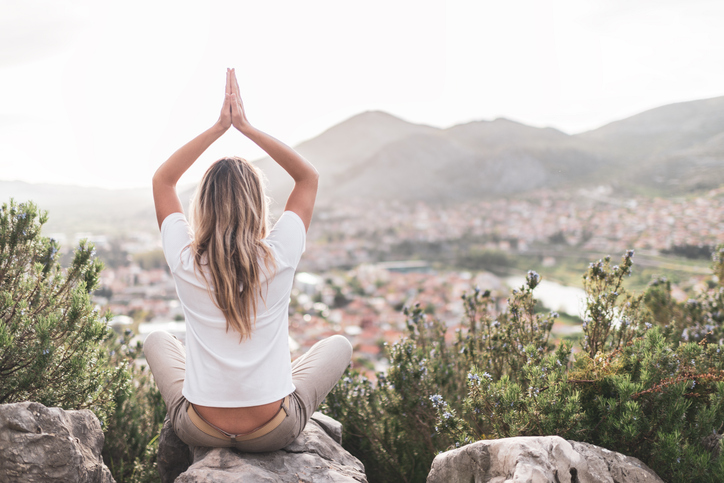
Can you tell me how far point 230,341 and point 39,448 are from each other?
28.2 inches

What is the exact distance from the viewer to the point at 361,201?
3566cm

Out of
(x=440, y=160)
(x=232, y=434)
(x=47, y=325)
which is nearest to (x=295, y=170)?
(x=232, y=434)

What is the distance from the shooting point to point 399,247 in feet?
98.6

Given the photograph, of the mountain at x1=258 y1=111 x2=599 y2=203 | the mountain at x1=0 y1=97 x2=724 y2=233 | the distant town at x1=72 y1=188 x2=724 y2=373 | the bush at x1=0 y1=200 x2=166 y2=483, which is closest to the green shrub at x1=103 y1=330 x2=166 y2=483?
the bush at x1=0 y1=200 x2=166 y2=483

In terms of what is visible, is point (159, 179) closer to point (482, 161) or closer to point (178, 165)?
point (178, 165)

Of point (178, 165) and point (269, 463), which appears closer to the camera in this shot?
point (269, 463)

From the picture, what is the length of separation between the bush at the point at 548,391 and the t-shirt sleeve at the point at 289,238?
0.83 meters

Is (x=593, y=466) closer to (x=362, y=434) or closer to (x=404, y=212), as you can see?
(x=362, y=434)

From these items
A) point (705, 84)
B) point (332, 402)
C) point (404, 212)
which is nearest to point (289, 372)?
point (332, 402)

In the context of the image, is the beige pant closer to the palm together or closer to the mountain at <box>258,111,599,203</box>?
the palm together

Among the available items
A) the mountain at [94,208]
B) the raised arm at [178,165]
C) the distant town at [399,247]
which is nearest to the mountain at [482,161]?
the mountain at [94,208]

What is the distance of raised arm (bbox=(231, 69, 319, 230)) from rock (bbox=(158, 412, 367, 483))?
89 centimetres

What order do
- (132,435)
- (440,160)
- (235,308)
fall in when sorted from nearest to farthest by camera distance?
(235,308), (132,435), (440,160)

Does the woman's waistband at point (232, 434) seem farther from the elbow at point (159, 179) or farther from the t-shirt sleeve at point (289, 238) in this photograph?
the elbow at point (159, 179)
